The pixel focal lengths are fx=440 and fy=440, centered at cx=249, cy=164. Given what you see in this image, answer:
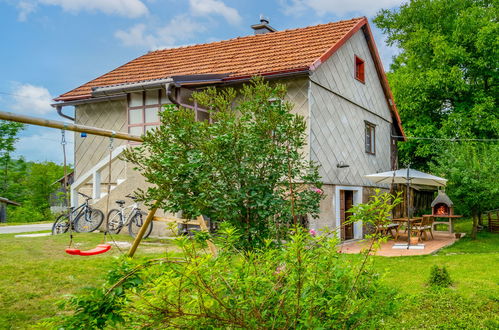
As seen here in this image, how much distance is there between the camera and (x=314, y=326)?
2512mm

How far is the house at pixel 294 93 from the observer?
12.0 metres

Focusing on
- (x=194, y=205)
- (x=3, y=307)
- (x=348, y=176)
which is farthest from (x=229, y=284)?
(x=348, y=176)

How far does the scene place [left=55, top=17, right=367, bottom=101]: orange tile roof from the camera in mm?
12305

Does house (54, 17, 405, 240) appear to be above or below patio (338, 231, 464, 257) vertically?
above

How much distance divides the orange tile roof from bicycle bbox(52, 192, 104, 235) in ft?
13.1

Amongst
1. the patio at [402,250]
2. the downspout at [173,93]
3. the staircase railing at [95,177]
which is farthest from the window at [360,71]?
the staircase railing at [95,177]

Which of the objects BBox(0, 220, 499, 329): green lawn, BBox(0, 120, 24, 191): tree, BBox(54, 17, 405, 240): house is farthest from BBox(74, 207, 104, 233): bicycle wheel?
BBox(0, 120, 24, 191): tree

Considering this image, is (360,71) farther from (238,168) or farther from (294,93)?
(238,168)

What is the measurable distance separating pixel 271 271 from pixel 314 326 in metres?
0.40

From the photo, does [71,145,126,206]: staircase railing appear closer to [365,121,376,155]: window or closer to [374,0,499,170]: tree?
[365,121,376,155]: window

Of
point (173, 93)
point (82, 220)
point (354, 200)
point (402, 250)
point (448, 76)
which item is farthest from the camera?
point (448, 76)

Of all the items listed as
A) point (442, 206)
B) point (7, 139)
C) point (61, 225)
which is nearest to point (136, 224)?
point (61, 225)

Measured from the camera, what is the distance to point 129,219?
12.1 metres

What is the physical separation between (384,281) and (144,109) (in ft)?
36.0
